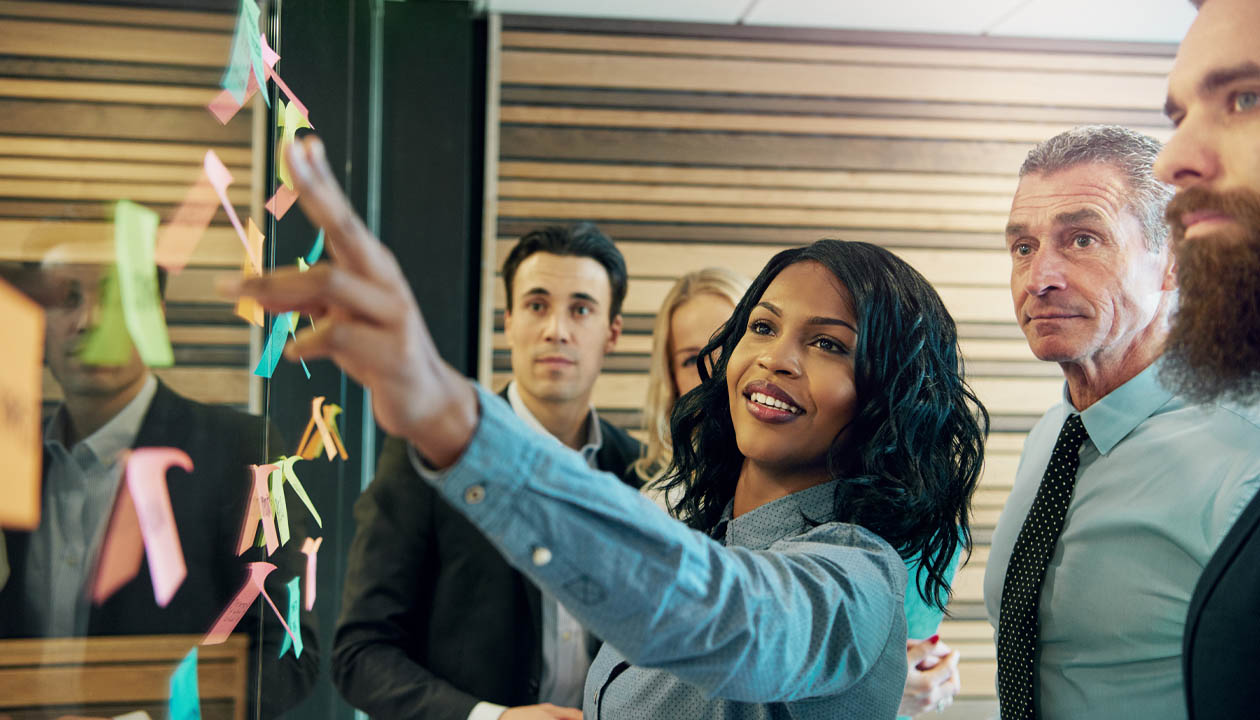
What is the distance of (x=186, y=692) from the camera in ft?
2.18

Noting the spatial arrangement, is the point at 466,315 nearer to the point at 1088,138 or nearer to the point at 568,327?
the point at 568,327

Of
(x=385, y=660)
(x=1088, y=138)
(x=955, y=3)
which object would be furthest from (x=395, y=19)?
(x=1088, y=138)

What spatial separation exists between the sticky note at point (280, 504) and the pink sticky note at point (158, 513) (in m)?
0.35

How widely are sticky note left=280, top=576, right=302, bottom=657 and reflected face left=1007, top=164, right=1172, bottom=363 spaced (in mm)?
1116

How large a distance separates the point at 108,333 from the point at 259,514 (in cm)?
46

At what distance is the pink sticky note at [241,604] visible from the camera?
0.73m

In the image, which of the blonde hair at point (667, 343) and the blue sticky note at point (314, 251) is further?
the blonde hair at point (667, 343)

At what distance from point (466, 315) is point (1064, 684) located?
8.52 ft

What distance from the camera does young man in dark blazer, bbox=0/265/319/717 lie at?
0.44m

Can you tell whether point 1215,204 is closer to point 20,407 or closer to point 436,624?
point 20,407

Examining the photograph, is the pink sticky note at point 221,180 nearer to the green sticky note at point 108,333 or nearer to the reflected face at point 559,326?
the green sticky note at point 108,333

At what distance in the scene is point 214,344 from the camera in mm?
686

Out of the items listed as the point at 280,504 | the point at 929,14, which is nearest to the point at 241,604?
the point at 280,504

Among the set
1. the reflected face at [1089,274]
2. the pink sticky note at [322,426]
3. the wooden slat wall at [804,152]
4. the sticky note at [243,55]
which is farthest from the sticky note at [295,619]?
the wooden slat wall at [804,152]
